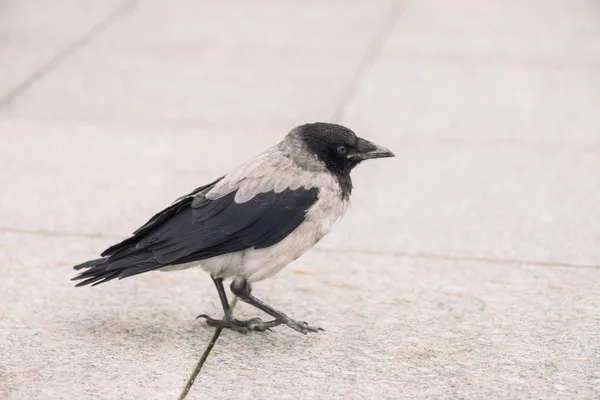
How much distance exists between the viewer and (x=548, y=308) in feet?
17.5

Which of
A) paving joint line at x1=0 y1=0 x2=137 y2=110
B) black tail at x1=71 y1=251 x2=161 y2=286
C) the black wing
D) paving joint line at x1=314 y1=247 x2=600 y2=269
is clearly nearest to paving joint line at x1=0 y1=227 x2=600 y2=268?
paving joint line at x1=314 y1=247 x2=600 y2=269

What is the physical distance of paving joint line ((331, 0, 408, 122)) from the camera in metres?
8.45

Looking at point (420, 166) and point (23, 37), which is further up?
point (23, 37)

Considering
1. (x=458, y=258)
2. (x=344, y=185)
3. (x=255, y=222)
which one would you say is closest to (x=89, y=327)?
(x=255, y=222)

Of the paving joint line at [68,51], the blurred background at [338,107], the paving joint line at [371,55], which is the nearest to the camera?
the blurred background at [338,107]

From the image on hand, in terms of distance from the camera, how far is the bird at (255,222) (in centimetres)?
477

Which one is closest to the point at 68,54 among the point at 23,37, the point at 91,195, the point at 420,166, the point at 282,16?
the point at 23,37

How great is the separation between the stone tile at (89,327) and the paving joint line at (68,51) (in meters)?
2.73

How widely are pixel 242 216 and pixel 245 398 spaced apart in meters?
0.87

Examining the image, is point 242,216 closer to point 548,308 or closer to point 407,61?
point 548,308

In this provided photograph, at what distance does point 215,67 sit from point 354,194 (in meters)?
2.80

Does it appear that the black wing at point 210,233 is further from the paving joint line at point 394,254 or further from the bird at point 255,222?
the paving joint line at point 394,254

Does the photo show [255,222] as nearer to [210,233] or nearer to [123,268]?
[210,233]

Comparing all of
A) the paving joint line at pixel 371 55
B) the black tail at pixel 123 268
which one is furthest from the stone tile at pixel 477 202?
the black tail at pixel 123 268
